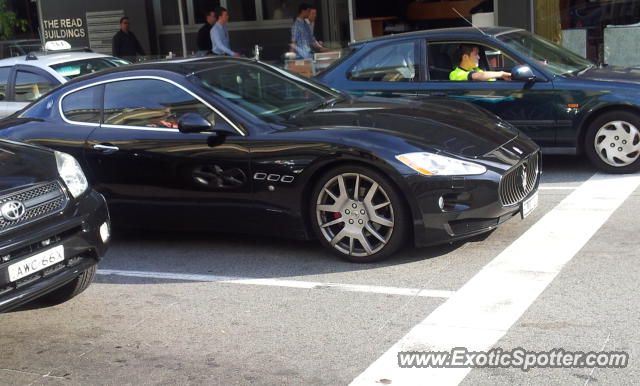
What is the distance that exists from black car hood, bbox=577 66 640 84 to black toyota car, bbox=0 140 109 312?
512 centimetres

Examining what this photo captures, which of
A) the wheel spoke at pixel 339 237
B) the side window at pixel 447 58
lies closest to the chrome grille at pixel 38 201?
the wheel spoke at pixel 339 237

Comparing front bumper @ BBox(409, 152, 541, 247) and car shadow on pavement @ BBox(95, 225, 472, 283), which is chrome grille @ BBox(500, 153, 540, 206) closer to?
front bumper @ BBox(409, 152, 541, 247)

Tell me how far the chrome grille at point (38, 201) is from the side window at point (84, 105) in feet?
6.40

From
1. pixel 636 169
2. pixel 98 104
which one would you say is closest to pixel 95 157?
pixel 98 104

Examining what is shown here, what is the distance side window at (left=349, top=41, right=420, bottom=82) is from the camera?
30.4 ft

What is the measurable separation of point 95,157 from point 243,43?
11541mm

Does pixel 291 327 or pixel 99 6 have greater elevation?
pixel 99 6

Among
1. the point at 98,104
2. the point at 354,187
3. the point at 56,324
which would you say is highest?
the point at 98,104

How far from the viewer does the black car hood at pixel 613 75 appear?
8805 mm

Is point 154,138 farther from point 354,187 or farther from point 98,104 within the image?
point 354,187

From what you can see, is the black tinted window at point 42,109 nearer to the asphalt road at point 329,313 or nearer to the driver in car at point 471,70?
the asphalt road at point 329,313

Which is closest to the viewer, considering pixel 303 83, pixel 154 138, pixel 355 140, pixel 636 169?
pixel 355 140

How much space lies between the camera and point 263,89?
732 cm

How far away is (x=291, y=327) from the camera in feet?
17.6
